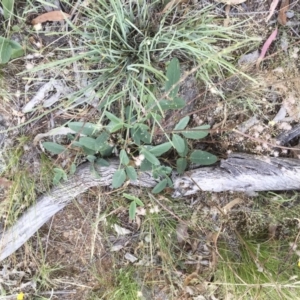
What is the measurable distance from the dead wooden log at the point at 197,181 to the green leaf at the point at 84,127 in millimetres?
169

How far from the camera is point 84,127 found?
152 centimetres

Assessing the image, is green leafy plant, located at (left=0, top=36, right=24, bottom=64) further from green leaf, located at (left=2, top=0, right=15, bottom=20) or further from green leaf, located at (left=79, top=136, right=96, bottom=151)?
green leaf, located at (left=79, top=136, right=96, bottom=151)

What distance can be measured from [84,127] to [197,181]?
19.1 inches

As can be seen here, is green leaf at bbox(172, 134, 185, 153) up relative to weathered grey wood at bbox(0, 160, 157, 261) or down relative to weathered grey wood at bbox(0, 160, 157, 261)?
up

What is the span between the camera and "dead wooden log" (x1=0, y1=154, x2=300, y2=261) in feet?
5.34

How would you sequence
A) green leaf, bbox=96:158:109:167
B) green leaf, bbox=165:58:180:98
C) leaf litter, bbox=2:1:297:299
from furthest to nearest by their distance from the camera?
leaf litter, bbox=2:1:297:299, green leaf, bbox=96:158:109:167, green leaf, bbox=165:58:180:98

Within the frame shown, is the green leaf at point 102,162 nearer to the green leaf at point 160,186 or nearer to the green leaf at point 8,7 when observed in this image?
the green leaf at point 160,186

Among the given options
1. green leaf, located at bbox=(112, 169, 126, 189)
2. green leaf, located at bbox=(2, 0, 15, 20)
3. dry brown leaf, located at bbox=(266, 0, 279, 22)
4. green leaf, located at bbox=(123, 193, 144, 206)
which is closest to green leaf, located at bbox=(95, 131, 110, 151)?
green leaf, located at bbox=(112, 169, 126, 189)

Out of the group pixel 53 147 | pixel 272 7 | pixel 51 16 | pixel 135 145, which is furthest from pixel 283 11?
pixel 53 147

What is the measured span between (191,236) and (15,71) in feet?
3.24

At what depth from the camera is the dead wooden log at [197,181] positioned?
1.63m

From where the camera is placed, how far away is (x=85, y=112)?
164 centimetres

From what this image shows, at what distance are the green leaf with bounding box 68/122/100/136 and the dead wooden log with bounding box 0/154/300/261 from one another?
0.55ft

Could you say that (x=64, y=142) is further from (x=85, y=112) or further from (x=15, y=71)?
(x=15, y=71)
